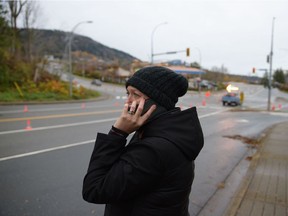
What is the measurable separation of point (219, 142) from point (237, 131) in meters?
3.21

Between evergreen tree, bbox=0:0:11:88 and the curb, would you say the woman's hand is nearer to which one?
the curb

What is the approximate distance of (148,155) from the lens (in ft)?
4.55

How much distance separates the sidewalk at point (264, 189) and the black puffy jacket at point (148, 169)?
2603mm

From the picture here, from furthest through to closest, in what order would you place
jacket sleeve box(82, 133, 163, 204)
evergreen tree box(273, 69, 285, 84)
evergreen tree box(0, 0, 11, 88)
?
1. evergreen tree box(273, 69, 285, 84)
2. evergreen tree box(0, 0, 11, 88)
3. jacket sleeve box(82, 133, 163, 204)

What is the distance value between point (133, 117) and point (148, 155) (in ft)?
0.75

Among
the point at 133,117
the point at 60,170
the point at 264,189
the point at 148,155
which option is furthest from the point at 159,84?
the point at 60,170

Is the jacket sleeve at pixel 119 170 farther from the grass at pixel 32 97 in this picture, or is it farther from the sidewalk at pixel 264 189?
the grass at pixel 32 97

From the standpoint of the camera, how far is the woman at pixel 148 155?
4.59ft

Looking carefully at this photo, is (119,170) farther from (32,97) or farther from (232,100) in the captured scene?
(232,100)

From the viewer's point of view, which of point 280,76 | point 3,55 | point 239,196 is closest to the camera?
point 239,196

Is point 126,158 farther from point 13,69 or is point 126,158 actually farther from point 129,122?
point 13,69

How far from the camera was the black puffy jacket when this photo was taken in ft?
4.57

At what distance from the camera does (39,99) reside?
24.5 meters

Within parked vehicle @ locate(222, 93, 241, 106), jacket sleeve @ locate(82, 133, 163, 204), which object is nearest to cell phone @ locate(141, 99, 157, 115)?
jacket sleeve @ locate(82, 133, 163, 204)
